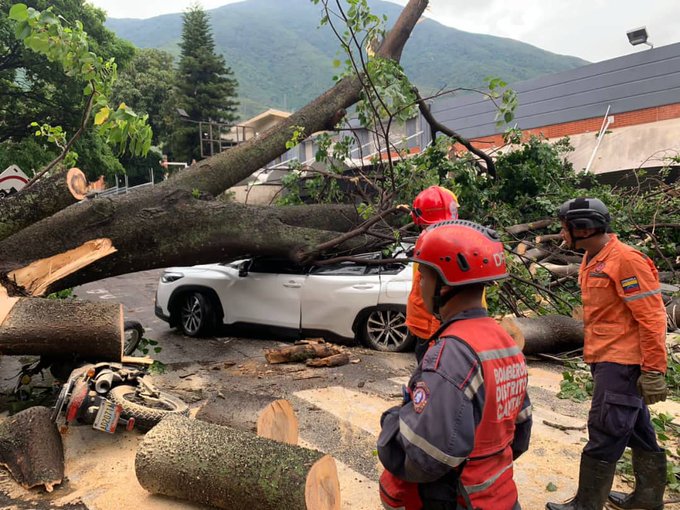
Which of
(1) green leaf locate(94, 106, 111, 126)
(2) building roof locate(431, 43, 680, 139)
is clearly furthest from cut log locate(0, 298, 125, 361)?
(2) building roof locate(431, 43, 680, 139)

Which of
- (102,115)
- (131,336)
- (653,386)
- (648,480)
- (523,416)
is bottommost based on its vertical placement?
(648,480)

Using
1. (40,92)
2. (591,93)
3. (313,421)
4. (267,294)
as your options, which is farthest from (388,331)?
(40,92)

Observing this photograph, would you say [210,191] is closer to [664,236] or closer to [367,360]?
[367,360]

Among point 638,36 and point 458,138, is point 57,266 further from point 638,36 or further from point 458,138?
point 638,36

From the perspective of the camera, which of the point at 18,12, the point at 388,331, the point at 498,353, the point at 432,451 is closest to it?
the point at 432,451

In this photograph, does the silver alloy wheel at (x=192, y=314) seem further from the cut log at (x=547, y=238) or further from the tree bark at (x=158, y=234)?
the cut log at (x=547, y=238)

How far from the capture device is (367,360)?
6059 mm

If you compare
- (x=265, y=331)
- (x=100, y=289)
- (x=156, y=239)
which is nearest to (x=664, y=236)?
(x=265, y=331)

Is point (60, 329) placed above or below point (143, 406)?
above

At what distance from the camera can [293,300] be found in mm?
6863

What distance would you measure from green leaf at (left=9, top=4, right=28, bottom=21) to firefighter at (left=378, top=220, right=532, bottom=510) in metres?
3.44

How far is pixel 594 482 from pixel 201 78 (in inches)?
1730

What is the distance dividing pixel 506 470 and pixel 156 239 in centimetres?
461

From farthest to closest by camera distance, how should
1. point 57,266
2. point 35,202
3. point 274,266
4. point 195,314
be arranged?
point 195,314
point 274,266
point 57,266
point 35,202
